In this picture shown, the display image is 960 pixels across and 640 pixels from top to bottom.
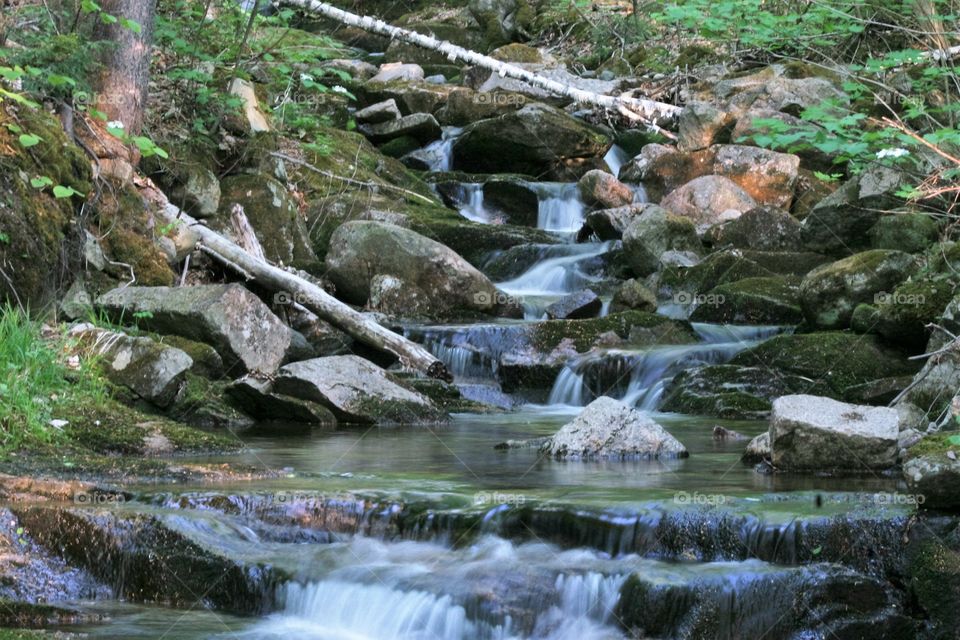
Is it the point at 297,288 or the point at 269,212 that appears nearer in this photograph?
the point at 297,288

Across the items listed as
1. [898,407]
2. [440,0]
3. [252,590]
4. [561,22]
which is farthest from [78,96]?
[440,0]

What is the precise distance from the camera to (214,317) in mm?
9477

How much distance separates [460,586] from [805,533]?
5.10 feet

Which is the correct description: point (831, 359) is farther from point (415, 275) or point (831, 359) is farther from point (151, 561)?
point (151, 561)

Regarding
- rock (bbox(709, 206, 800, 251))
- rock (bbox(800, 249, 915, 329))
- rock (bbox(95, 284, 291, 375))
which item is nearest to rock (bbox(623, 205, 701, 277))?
rock (bbox(709, 206, 800, 251))

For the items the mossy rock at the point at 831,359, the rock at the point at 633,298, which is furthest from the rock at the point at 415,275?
the mossy rock at the point at 831,359

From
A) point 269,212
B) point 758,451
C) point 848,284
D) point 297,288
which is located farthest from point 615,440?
point 269,212

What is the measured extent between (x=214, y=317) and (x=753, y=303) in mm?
5912

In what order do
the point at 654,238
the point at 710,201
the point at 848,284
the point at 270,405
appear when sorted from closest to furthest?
the point at 270,405
the point at 848,284
the point at 654,238
the point at 710,201

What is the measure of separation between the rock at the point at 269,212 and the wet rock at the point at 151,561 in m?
8.05

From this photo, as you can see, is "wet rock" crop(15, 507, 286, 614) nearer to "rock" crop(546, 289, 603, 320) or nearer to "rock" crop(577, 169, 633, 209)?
"rock" crop(546, 289, 603, 320)

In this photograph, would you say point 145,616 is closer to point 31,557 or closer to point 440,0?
point 31,557

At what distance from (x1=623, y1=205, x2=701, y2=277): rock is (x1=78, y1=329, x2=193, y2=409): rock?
709cm

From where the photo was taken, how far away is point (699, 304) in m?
12.6
